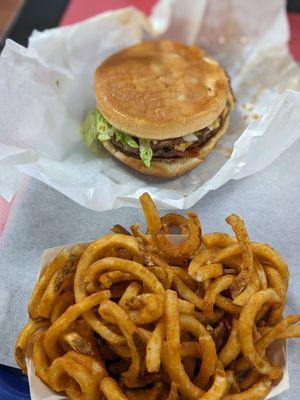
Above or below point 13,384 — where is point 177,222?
above

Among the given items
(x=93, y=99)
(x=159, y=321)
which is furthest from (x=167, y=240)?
(x=93, y=99)

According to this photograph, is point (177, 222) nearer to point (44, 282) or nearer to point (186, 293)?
point (186, 293)

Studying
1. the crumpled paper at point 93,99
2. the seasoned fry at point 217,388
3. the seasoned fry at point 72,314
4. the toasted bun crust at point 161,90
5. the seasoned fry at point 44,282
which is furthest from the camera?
the toasted bun crust at point 161,90

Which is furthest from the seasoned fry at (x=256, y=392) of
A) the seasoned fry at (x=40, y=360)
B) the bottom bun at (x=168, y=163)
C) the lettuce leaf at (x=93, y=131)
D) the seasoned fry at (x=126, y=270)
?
the lettuce leaf at (x=93, y=131)

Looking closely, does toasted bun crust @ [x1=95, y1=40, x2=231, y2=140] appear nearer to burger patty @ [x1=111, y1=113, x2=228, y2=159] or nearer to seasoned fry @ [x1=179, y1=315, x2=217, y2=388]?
burger patty @ [x1=111, y1=113, x2=228, y2=159]

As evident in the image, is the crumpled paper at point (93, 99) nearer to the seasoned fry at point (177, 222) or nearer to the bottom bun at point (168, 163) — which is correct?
the bottom bun at point (168, 163)

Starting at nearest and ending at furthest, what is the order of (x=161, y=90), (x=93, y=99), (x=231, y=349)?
(x=231, y=349), (x=161, y=90), (x=93, y=99)
